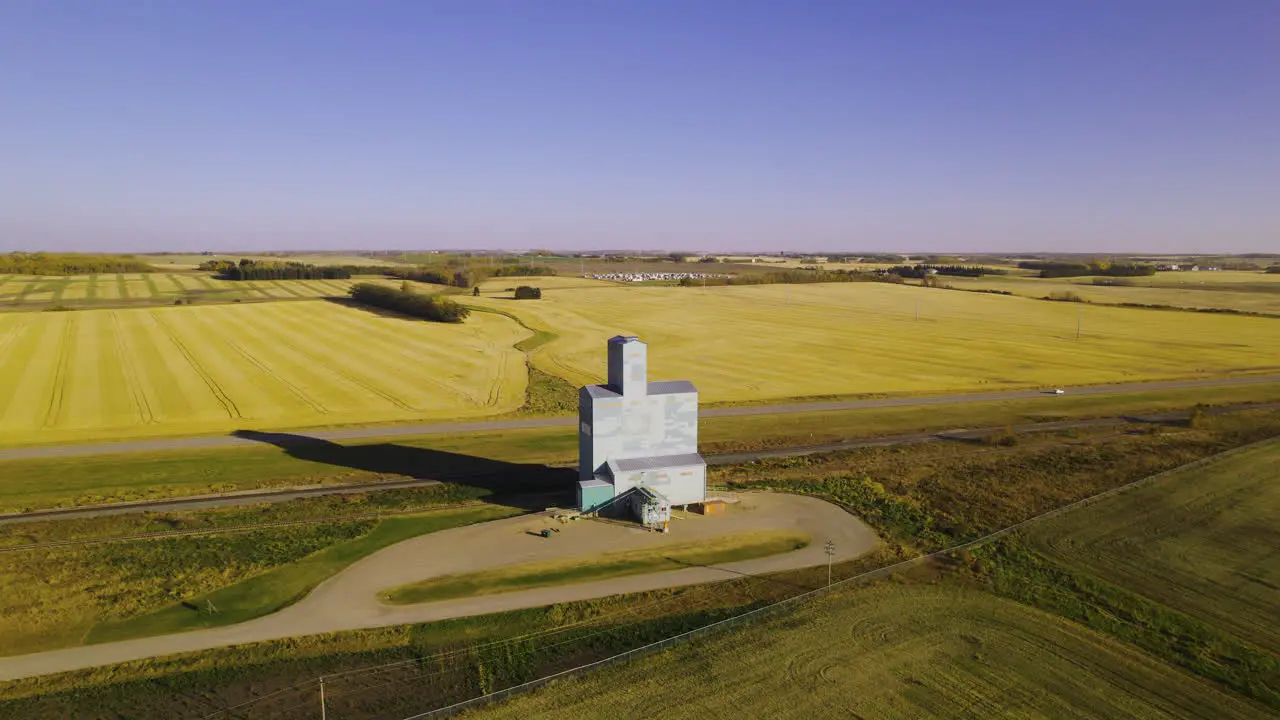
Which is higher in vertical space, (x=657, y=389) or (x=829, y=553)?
(x=657, y=389)

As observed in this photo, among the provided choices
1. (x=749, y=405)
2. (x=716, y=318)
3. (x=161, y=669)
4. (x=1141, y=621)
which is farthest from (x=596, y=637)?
(x=716, y=318)

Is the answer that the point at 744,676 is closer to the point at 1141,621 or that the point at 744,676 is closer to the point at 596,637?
the point at 596,637

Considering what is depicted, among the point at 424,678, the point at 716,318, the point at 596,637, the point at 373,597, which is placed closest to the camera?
the point at 424,678

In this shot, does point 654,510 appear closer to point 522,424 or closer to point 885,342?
point 522,424

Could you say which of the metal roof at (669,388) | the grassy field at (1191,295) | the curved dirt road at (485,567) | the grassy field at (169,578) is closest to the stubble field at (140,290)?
the grassy field at (169,578)

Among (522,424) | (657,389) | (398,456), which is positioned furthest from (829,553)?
(522,424)
